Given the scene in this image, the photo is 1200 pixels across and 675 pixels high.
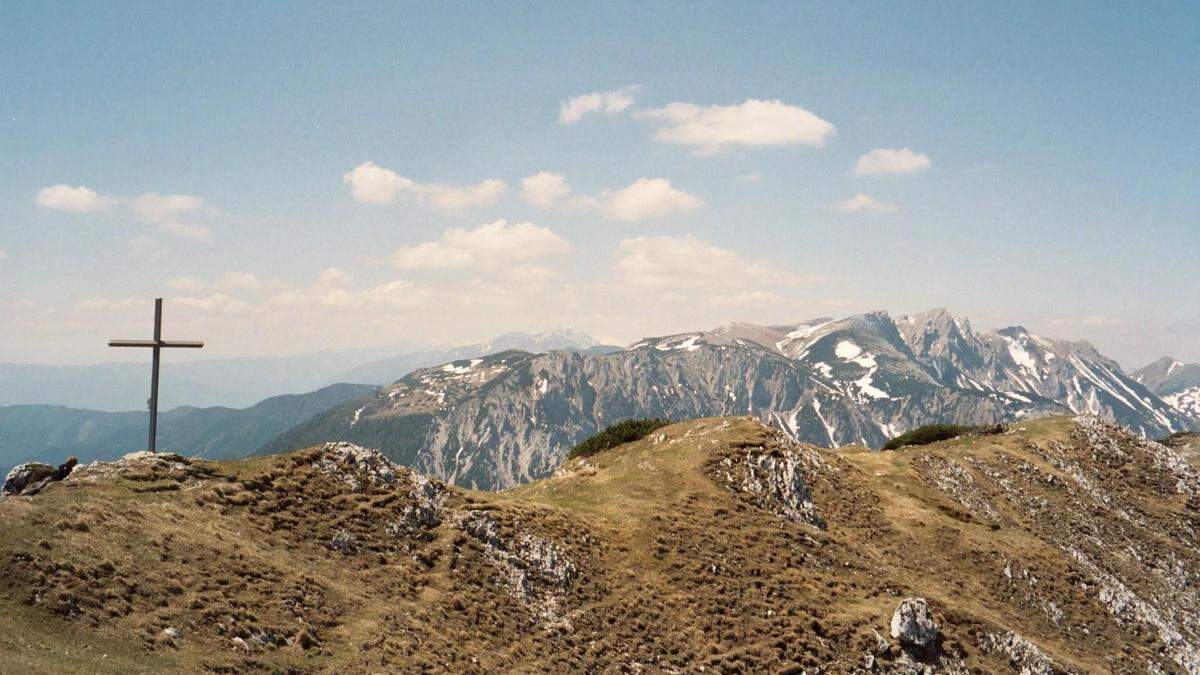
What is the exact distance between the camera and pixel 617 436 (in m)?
73.3

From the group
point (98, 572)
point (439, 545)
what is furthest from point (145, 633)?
point (439, 545)

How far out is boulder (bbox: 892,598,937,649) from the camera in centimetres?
3706

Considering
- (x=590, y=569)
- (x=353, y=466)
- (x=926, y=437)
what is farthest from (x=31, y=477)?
(x=926, y=437)

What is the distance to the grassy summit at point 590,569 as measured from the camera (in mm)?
22812

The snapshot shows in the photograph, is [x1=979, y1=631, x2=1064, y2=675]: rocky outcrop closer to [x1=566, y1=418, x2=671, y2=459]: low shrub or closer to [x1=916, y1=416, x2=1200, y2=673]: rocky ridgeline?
[x1=916, y1=416, x2=1200, y2=673]: rocky ridgeline

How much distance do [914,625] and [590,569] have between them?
65.2ft

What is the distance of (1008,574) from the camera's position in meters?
50.4

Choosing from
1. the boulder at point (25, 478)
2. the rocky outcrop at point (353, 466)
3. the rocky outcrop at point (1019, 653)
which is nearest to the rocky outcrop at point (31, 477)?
the boulder at point (25, 478)

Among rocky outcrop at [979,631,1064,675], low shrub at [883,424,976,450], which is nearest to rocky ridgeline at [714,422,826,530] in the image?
rocky outcrop at [979,631,1064,675]

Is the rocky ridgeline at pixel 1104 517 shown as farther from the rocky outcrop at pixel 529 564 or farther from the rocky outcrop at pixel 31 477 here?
the rocky outcrop at pixel 31 477

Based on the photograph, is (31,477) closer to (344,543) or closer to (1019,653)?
(344,543)

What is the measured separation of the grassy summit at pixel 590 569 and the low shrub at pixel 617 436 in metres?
5.07

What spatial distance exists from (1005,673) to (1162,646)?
22753 millimetres

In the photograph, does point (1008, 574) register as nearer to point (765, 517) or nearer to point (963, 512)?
point (963, 512)
